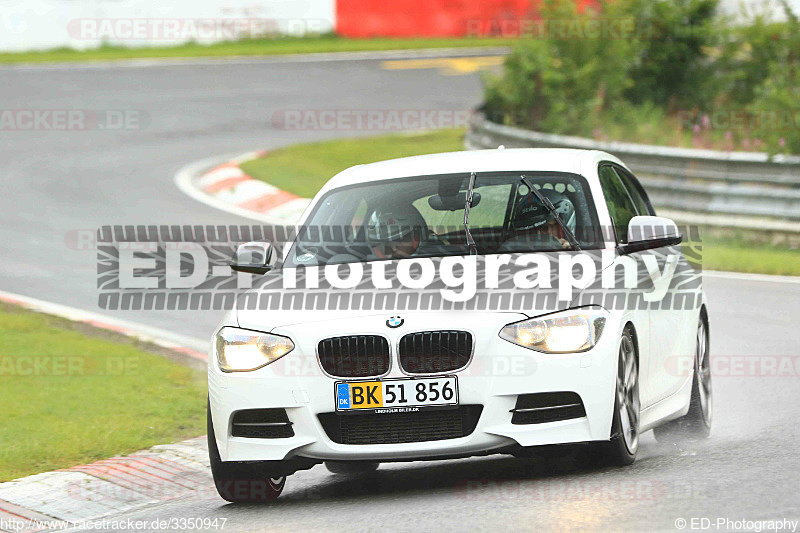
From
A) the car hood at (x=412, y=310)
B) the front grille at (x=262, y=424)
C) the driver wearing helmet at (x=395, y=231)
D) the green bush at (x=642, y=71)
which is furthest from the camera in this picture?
the green bush at (x=642, y=71)

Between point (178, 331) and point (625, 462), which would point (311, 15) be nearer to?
point (178, 331)

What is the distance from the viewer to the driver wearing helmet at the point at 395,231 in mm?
7691

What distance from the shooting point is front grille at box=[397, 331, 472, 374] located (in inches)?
255

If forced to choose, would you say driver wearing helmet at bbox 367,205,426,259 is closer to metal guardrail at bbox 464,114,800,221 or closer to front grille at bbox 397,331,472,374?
front grille at bbox 397,331,472,374

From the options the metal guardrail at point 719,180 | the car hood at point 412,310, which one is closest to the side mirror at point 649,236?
the car hood at point 412,310

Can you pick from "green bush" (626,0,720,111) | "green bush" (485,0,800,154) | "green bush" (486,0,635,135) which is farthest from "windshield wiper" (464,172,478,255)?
"green bush" (626,0,720,111)

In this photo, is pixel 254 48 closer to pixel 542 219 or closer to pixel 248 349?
pixel 542 219

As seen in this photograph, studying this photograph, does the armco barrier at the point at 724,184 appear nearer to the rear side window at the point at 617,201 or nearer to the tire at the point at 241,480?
the rear side window at the point at 617,201

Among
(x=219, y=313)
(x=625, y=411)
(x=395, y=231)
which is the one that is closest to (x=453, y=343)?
(x=625, y=411)

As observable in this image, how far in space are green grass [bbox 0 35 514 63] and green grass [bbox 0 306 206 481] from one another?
24453mm

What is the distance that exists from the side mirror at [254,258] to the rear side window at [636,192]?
88.3 inches

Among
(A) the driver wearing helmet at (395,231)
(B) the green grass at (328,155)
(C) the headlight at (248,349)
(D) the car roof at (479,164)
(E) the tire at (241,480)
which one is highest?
(D) the car roof at (479,164)

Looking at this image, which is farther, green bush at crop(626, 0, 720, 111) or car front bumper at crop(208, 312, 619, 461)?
green bush at crop(626, 0, 720, 111)

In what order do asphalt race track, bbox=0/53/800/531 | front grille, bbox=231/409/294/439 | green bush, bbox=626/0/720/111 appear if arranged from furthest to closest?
green bush, bbox=626/0/720/111
front grille, bbox=231/409/294/439
asphalt race track, bbox=0/53/800/531
